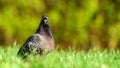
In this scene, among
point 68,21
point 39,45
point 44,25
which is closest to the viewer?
point 39,45

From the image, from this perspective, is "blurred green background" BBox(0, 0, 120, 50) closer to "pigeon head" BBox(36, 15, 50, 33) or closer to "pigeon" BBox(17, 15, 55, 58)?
"pigeon head" BBox(36, 15, 50, 33)

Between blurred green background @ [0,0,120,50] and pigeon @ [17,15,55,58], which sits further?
blurred green background @ [0,0,120,50]

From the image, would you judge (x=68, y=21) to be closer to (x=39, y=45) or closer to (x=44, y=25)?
(x=44, y=25)

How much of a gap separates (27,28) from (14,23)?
0.41 meters

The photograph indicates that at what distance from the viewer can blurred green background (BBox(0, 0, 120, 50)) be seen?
57.0 ft

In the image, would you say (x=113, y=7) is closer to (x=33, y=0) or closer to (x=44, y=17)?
(x=33, y=0)

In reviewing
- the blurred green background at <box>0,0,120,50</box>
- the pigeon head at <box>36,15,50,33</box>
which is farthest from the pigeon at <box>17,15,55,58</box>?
the blurred green background at <box>0,0,120,50</box>

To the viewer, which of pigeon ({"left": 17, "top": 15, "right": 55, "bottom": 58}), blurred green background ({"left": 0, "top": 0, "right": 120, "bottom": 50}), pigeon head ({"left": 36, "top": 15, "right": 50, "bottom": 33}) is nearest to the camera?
pigeon ({"left": 17, "top": 15, "right": 55, "bottom": 58})

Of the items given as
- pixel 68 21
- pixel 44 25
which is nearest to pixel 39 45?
pixel 44 25

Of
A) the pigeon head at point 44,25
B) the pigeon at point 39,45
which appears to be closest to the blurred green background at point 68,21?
the pigeon head at point 44,25

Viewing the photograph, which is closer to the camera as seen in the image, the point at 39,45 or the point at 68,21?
the point at 39,45

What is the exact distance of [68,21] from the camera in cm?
1772

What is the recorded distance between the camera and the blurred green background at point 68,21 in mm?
17359

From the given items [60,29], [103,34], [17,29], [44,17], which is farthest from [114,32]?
[44,17]
